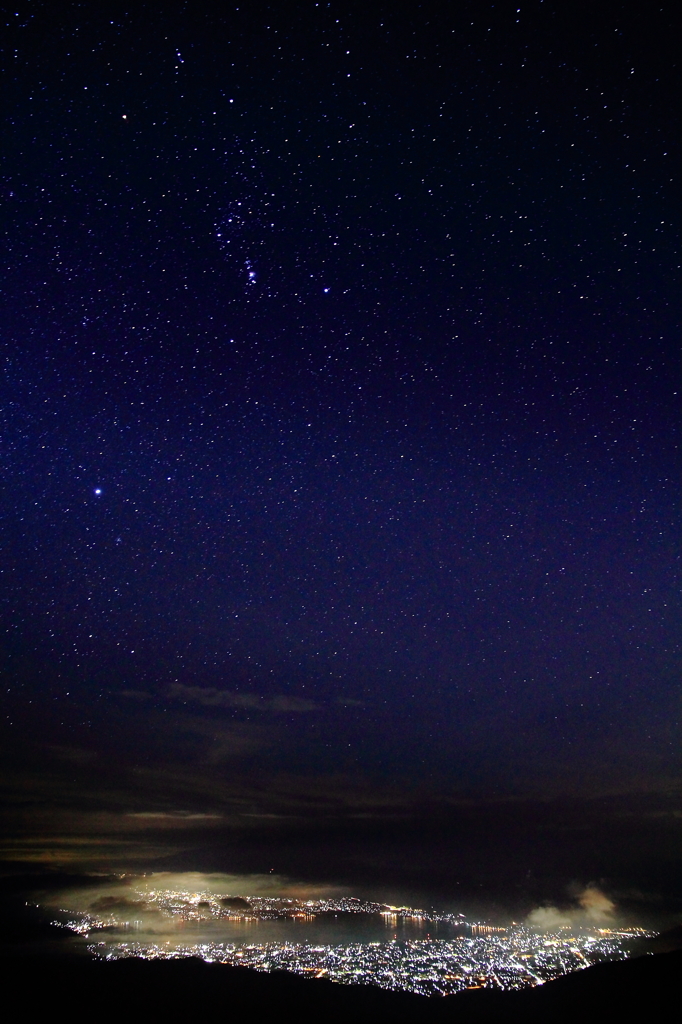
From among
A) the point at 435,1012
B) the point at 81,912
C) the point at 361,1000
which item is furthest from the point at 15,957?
the point at 81,912

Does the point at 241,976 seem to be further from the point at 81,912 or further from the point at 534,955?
the point at 81,912

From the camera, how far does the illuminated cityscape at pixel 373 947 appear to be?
7012cm

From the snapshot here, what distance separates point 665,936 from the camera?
488 feet

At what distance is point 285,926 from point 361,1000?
151507 mm

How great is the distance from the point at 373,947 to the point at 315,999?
92.1 m

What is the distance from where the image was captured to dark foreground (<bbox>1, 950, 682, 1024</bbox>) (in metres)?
33.3

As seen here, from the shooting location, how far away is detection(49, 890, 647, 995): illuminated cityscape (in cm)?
7012

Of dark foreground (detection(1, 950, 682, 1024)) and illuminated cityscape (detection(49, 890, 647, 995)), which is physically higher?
dark foreground (detection(1, 950, 682, 1024))

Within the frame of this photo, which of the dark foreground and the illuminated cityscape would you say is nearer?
the dark foreground

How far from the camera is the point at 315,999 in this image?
43.4m

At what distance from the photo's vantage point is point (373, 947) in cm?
12012

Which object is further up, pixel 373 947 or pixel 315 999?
pixel 315 999

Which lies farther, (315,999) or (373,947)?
(373,947)

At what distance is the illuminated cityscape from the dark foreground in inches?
464
